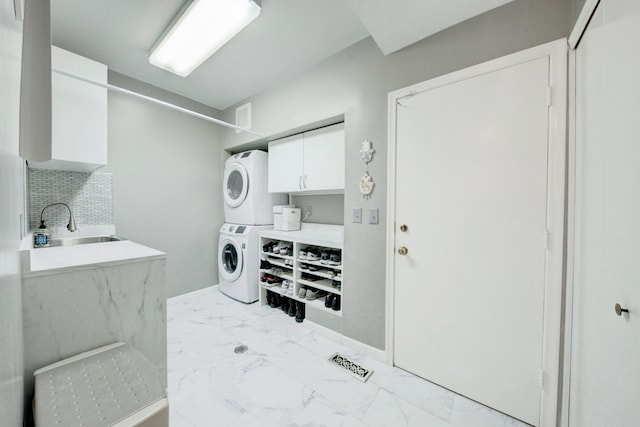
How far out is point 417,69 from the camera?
168 centimetres

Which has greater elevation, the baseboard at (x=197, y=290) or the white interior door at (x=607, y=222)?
the white interior door at (x=607, y=222)

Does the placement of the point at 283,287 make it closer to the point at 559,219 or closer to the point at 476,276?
the point at 476,276

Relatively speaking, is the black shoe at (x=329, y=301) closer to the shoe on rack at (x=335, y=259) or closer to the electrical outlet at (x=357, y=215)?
the shoe on rack at (x=335, y=259)

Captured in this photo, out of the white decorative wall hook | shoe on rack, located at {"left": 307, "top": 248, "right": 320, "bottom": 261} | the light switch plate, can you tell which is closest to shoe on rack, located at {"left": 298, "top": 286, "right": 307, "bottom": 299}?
shoe on rack, located at {"left": 307, "top": 248, "right": 320, "bottom": 261}

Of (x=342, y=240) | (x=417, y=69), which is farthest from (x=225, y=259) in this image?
(x=417, y=69)

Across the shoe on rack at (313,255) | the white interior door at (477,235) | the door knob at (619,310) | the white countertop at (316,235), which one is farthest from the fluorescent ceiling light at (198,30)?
the door knob at (619,310)

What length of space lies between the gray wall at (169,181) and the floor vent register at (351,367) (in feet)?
7.14

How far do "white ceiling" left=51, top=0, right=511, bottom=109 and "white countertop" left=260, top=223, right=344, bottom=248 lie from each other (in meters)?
1.59

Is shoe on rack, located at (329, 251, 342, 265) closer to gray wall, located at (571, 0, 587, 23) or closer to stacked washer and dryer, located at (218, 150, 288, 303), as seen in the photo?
stacked washer and dryer, located at (218, 150, 288, 303)

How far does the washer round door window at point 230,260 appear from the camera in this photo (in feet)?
9.63

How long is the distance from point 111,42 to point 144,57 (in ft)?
0.80

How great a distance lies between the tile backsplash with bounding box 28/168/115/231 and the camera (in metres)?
2.06

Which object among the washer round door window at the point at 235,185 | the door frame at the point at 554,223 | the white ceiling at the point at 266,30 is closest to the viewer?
the door frame at the point at 554,223

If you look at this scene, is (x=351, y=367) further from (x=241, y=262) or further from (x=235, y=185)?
(x=235, y=185)
